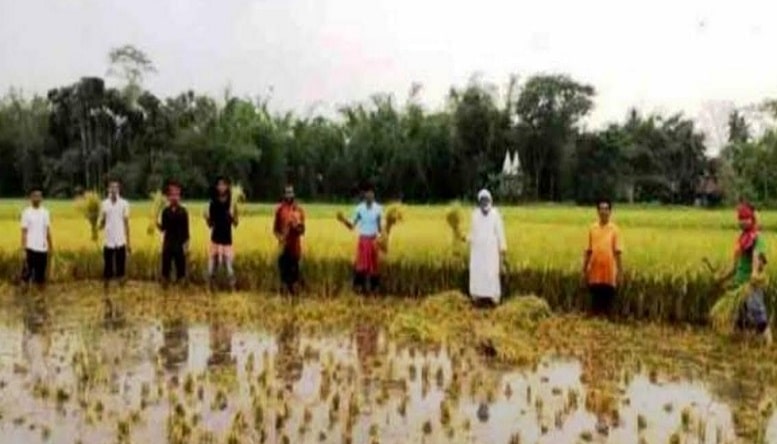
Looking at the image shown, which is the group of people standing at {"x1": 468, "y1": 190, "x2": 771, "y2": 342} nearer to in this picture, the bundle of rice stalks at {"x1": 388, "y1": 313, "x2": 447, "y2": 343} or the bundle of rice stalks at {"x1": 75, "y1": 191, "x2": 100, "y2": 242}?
the bundle of rice stalks at {"x1": 388, "y1": 313, "x2": 447, "y2": 343}

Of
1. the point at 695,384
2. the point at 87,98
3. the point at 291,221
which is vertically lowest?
the point at 695,384

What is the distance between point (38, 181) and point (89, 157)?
4306 millimetres

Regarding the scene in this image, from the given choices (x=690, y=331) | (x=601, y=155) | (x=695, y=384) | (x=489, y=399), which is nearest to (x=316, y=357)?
(x=489, y=399)

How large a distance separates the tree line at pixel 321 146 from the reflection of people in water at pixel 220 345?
33.5 metres

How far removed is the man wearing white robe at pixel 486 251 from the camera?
12.0 m

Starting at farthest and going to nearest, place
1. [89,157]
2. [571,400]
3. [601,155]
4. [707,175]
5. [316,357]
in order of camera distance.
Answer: [707,175]
[601,155]
[89,157]
[316,357]
[571,400]

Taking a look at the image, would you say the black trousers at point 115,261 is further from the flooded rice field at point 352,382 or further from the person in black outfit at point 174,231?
the flooded rice field at point 352,382

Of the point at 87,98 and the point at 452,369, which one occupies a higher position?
the point at 87,98

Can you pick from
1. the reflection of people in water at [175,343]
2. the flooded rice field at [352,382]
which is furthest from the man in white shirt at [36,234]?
the reflection of people in water at [175,343]

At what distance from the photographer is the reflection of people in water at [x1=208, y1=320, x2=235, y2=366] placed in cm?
862

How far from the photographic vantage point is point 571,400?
7.16 m

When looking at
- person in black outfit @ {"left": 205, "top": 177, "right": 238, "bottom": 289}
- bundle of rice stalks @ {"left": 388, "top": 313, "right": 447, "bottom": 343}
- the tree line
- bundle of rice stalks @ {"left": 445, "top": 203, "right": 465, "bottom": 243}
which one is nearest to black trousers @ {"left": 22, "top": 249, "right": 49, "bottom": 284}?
person in black outfit @ {"left": 205, "top": 177, "right": 238, "bottom": 289}

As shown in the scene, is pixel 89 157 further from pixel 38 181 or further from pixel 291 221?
pixel 291 221

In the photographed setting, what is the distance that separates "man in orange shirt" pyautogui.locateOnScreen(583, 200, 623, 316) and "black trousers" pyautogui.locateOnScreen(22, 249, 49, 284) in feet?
24.2
